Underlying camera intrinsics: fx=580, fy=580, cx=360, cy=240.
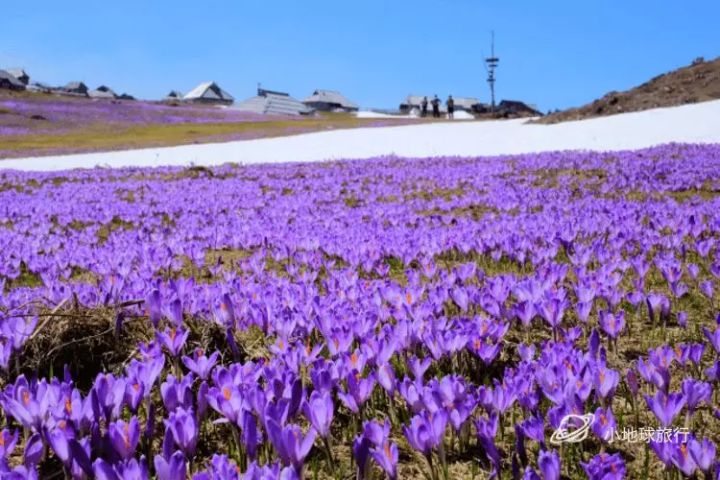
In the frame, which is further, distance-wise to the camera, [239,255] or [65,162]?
[65,162]

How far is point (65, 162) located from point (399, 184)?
23142mm

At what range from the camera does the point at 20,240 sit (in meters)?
7.54

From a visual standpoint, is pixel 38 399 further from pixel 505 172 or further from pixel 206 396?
pixel 505 172

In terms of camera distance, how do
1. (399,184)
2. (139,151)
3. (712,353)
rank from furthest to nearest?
(139,151) → (399,184) → (712,353)

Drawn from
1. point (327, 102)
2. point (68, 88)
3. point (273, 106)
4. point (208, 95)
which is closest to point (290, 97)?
point (273, 106)

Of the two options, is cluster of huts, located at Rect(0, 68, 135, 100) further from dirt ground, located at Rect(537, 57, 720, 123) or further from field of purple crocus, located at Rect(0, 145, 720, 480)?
field of purple crocus, located at Rect(0, 145, 720, 480)

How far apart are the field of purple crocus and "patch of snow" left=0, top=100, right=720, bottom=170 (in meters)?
20.3

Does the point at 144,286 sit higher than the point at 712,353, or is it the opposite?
the point at 144,286

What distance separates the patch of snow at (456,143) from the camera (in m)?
26.6

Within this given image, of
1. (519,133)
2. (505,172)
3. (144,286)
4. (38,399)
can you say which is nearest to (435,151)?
(519,133)
